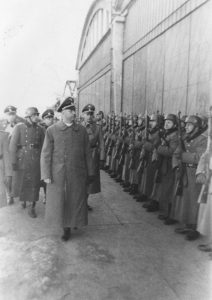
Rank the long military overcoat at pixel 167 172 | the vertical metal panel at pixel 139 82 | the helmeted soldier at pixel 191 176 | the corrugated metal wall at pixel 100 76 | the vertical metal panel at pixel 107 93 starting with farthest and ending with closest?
the corrugated metal wall at pixel 100 76, the vertical metal panel at pixel 107 93, the vertical metal panel at pixel 139 82, the long military overcoat at pixel 167 172, the helmeted soldier at pixel 191 176

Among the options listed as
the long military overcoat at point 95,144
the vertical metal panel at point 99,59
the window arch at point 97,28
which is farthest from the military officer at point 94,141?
the window arch at point 97,28

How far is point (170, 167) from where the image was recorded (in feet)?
19.5

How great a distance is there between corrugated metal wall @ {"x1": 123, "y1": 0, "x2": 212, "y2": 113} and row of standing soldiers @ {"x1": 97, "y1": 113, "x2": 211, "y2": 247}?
121 cm

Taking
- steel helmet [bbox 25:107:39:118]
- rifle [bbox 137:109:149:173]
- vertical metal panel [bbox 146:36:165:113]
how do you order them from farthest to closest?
vertical metal panel [bbox 146:36:165:113]
rifle [bbox 137:109:149:173]
steel helmet [bbox 25:107:39:118]

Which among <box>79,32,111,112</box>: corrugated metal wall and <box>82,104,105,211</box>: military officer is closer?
<box>82,104,105,211</box>: military officer

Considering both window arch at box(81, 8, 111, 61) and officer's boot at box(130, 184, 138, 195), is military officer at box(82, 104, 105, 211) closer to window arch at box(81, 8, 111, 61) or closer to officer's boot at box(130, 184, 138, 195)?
officer's boot at box(130, 184, 138, 195)

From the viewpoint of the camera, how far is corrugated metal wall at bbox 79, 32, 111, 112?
1668 cm

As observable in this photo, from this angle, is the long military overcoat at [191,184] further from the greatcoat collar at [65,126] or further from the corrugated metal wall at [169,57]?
the corrugated metal wall at [169,57]

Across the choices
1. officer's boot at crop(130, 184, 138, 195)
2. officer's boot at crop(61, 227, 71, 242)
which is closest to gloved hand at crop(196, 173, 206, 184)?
officer's boot at crop(61, 227, 71, 242)

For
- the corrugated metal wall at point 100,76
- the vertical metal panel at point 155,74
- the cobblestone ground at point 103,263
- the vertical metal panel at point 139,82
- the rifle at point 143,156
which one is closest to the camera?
the cobblestone ground at point 103,263

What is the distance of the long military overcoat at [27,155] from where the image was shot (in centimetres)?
625

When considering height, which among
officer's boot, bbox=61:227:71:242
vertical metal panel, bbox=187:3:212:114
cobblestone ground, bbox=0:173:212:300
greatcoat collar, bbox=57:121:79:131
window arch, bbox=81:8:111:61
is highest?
window arch, bbox=81:8:111:61

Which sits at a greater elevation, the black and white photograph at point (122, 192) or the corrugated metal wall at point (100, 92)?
the corrugated metal wall at point (100, 92)

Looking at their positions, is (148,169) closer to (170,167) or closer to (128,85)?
(170,167)
